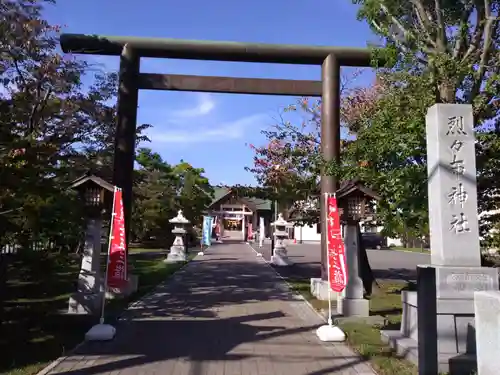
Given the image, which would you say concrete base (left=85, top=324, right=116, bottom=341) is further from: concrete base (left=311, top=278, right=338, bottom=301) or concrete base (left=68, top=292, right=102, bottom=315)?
concrete base (left=311, top=278, right=338, bottom=301)

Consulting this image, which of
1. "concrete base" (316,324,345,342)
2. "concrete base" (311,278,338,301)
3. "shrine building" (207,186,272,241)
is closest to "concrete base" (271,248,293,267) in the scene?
"concrete base" (311,278,338,301)

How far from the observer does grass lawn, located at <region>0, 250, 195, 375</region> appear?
20.5ft

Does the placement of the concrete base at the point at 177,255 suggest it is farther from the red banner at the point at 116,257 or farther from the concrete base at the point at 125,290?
the red banner at the point at 116,257

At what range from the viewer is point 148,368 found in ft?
19.3

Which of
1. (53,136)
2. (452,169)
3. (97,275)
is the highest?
(53,136)

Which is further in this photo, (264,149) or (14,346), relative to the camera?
(264,149)

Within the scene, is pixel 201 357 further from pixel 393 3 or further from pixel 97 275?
pixel 393 3

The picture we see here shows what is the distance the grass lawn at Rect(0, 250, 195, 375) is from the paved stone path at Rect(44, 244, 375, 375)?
0.41 metres

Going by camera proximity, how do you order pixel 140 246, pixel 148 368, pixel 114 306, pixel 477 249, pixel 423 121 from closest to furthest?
pixel 148 368 < pixel 477 249 < pixel 423 121 < pixel 114 306 < pixel 140 246

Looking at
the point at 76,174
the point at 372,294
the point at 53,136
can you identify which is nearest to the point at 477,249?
the point at 372,294

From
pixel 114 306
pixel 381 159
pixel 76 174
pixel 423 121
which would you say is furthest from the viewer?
pixel 76 174

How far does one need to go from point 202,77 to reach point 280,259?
12925 mm

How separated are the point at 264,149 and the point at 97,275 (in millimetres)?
8969

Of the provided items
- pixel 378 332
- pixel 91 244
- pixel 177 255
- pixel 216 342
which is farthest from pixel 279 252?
pixel 216 342
